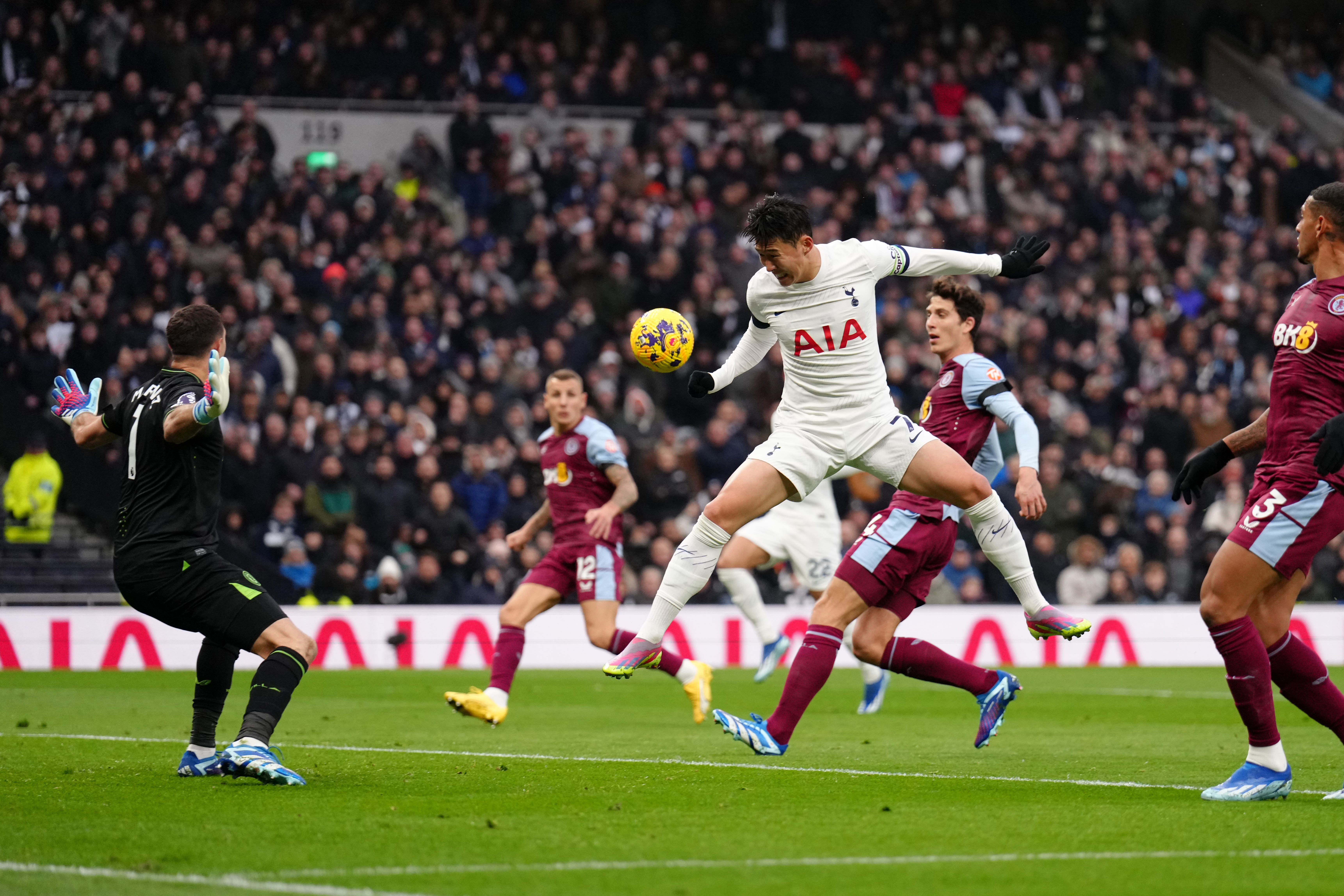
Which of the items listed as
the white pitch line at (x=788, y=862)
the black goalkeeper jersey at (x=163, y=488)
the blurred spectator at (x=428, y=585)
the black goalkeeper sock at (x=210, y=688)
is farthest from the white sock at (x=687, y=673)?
the blurred spectator at (x=428, y=585)

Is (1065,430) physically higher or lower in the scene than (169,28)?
lower

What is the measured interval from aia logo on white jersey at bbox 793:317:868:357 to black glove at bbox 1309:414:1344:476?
2301 mm

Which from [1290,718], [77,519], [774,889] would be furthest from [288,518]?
[774,889]

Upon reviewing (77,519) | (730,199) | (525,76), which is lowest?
(77,519)

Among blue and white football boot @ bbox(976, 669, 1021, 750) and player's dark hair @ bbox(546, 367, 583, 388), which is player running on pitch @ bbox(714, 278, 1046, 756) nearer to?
blue and white football boot @ bbox(976, 669, 1021, 750)

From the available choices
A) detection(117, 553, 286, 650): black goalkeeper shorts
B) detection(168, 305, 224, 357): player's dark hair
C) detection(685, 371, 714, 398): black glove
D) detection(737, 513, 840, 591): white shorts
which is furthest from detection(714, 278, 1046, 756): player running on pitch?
detection(737, 513, 840, 591): white shorts

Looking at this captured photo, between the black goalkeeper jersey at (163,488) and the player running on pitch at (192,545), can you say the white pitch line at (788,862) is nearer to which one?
the player running on pitch at (192,545)

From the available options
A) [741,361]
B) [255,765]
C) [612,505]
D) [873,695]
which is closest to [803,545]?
[873,695]

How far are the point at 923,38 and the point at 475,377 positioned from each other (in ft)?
39.2

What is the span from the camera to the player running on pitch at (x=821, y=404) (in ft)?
26.7

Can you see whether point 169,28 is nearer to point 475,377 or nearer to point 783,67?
point 475,377

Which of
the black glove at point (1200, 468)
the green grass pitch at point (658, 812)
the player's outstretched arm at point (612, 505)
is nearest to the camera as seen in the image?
the green grass pitch at point (658, 812)

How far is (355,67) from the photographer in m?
25.2

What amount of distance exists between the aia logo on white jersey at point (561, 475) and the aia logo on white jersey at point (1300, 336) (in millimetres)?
5563
